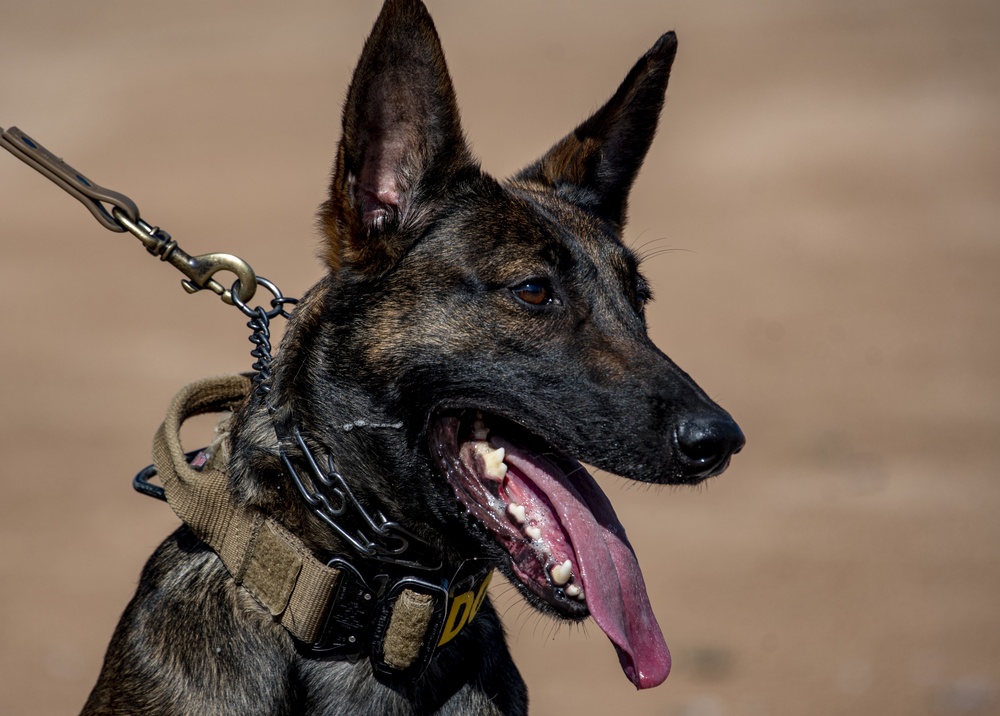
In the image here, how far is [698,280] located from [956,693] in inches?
279

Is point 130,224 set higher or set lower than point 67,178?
lower

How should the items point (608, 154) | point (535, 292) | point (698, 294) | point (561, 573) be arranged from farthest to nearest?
point (698, 294), point (608, 154), point (535, 292), point (561, 573)

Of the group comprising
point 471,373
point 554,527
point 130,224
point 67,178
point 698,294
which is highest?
point 698,294

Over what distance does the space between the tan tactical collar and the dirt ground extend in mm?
335

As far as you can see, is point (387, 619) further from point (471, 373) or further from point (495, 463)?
point (471, 373)

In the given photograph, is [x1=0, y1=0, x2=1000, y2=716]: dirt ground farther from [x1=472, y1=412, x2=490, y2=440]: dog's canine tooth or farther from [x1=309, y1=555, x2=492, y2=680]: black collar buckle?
[x1=472, y1=412, x2=490, y2=440]: dog's canine tooth

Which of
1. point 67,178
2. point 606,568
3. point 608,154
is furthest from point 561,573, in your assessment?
point 67,178

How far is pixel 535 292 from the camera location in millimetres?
2994

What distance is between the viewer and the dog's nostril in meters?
2.73

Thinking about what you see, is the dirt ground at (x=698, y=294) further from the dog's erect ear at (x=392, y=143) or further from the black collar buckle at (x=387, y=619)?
the dog's erect ear at (x=392, y=143)

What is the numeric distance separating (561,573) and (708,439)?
474 millimetres

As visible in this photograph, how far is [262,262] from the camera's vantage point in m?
13.4

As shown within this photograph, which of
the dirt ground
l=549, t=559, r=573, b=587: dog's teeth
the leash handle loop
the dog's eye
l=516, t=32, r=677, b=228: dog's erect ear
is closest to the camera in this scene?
l=549, t=559, r=573, b=587: dog's teeth

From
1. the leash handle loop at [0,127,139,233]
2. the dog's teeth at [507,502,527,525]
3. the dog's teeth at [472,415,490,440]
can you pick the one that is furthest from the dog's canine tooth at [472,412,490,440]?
the leash handle loop at [0,127,139,233]
